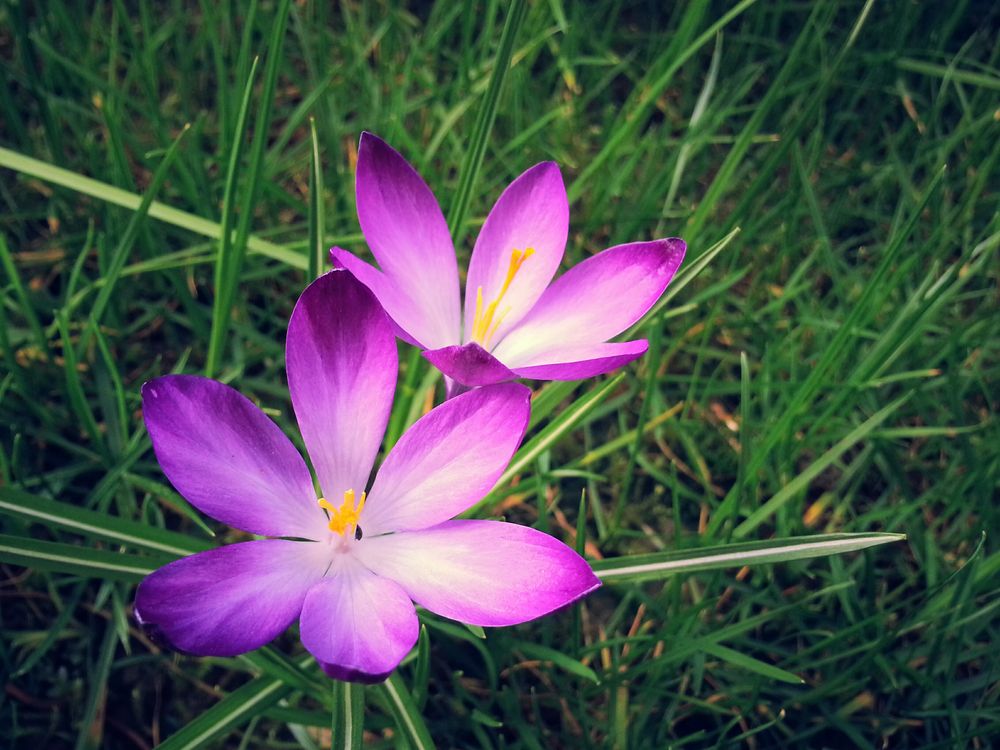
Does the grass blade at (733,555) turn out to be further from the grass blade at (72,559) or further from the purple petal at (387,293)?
the grass blade at (72,559)

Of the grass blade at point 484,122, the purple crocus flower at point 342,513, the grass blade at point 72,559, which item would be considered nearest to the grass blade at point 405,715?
the purple crocus flower at point 342,513

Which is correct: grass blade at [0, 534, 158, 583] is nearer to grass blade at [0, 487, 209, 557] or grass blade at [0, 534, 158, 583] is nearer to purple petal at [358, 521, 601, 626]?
grass blade at [0, 487, 209, 557]

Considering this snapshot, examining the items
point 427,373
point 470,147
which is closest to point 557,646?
point 427,373

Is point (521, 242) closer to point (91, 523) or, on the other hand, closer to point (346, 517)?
point (346, 517)

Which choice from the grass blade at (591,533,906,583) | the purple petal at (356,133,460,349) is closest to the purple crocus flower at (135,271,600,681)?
the purple petal at (356,133,460,349)

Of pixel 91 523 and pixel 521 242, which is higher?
pixel 521 242

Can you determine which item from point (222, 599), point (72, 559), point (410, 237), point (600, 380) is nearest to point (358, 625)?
point (222, 599)

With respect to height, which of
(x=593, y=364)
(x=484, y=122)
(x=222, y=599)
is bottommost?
(x=222, y=599)

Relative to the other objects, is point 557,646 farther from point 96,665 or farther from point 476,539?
point 96,665
